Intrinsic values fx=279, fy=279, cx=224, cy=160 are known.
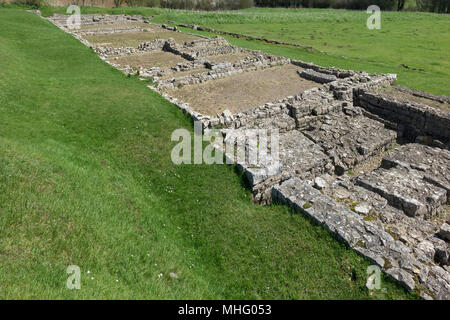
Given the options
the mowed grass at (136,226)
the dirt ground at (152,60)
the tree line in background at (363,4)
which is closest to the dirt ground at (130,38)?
the dirt ground at (152,60)

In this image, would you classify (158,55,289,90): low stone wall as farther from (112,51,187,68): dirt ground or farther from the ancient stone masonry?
(112,51,187,68): dirt ground

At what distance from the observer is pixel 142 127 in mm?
14734

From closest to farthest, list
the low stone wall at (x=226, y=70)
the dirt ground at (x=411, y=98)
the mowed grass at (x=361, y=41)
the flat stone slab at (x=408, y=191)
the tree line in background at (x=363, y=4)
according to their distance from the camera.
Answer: the flat stone slab at (x=408, y=191)
the dirt ground at (x=411, y=98)
the low stone wall at (x=226, y=70)
the mowed grass at (x=361, y=41)
the tree line in background at (x=363, y=4)

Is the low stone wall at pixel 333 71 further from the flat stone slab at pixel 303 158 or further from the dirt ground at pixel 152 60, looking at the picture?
the dirt ground at pixel 152 60

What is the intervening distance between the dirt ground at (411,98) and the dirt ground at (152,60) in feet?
62.5

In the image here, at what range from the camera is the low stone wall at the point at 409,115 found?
17.5 m

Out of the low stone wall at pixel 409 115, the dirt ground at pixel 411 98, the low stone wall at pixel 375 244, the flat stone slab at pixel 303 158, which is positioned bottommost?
the low stone wall at pixel 375 244

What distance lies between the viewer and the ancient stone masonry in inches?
373

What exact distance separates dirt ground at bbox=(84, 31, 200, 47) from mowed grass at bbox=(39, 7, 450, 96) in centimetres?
967

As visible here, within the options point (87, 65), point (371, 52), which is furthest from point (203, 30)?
point (87, 65)

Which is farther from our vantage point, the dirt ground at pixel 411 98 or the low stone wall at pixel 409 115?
the dirt ground at pixel 411 98

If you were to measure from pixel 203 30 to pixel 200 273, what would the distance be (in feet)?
169

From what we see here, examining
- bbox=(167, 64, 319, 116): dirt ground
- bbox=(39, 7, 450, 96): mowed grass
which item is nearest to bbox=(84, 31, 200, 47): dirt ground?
bbox=(39, 7, 450, 96): mowed grass
